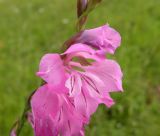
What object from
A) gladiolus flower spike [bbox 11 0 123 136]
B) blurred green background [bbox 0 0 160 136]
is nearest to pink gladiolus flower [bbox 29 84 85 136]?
gladiolus flower spike [bbox 11 0 123 136]

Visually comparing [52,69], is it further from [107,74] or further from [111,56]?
[111,56]

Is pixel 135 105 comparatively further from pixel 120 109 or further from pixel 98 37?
pixel 98 37

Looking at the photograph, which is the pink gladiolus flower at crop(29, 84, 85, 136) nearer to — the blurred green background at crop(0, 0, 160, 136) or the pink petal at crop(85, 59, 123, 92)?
the pink petal at crop(85, 59, 123, 92)

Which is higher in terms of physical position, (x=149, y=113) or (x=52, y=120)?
(x=52, y=120)

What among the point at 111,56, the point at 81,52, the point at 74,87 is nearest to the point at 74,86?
the point at 74,87

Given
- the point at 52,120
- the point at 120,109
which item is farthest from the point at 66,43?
the point at 120,109

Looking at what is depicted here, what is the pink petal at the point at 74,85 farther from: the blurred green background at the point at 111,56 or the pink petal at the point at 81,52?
the blurred green background at the point at 111,56

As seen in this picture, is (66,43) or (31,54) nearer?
(66,43)

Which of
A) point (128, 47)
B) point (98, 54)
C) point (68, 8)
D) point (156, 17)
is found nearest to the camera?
point (98, 54)
